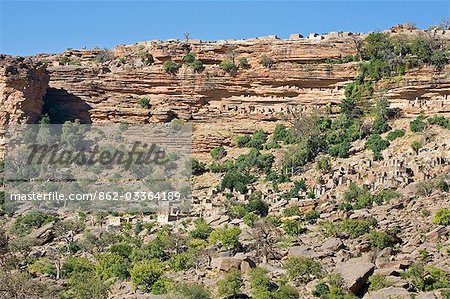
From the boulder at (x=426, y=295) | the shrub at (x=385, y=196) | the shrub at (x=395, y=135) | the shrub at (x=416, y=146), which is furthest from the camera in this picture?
the shrub at (x=395, y=135)

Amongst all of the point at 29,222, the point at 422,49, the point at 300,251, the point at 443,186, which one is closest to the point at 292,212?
the point at 300,251

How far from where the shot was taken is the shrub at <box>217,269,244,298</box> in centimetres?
3120

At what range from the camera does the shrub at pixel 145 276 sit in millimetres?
34312

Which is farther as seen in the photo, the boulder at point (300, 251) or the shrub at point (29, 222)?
the shrub at point (29, 222)

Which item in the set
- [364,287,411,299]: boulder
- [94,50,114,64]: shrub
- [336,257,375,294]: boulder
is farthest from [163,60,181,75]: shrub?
[364,287,411,299]: boulder

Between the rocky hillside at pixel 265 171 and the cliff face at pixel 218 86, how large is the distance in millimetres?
114

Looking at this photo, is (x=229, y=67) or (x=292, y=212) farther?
(x=229, y=67)

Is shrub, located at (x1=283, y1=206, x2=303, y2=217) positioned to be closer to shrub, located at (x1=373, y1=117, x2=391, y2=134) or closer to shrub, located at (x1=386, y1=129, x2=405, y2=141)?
shrub, located at (x1=386, y1=129, x2=405, y2=141)

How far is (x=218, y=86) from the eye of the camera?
202ft

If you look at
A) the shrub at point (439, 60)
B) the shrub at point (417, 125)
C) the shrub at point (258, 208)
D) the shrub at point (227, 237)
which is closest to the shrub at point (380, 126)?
the shrub at point (417, 125)

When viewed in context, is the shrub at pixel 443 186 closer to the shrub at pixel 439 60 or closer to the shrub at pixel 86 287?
the shrub at pixel 86 287

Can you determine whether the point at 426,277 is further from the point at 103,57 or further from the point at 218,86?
the point at 103,57

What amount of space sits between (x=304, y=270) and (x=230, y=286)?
296 cm

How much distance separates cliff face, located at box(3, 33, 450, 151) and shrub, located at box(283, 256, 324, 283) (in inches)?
993
